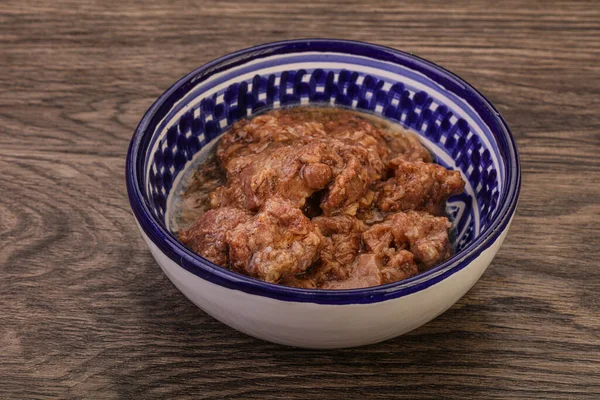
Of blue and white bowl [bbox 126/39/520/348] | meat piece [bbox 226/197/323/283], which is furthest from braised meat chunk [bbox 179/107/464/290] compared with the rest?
blue and white bowl [bbox 126/39/520/348]

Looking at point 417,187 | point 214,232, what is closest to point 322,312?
point 214,232

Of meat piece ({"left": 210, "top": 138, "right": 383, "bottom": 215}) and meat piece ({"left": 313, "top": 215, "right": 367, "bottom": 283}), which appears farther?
meat piece ({"left": 210, "top": 138, "right": 383, "bottom": 215})

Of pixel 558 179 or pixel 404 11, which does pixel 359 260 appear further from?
pixel 404 11

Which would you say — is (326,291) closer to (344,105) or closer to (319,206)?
(319,206)

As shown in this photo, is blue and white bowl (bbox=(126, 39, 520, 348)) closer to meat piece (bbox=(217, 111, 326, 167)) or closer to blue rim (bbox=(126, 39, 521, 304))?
blue rim (bbox=(126, 39, 521, 304))

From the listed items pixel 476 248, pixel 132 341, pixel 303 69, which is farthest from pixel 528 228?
pixel 132 341

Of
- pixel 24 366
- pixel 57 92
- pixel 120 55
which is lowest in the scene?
pixel 24 366

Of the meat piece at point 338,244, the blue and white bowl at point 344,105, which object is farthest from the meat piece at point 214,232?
the meat piece at point 338,244
